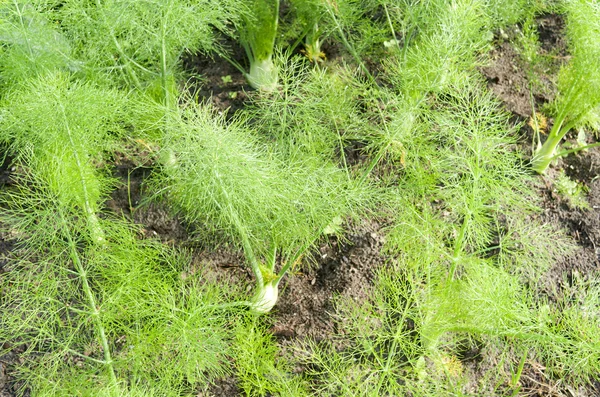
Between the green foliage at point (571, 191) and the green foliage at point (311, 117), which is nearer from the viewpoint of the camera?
the green foliage at point (311, 117)

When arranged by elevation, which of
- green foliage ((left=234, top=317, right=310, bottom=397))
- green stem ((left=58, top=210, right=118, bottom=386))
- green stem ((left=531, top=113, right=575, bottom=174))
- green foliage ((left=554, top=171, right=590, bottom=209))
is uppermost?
green stem ((left=531, top=113, right=575, bottom=174))

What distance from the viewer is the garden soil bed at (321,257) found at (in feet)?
6.65

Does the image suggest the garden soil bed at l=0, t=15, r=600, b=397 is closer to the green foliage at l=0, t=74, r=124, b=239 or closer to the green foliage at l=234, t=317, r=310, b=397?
the green foliage at l=234, t=317, r=310, b=397

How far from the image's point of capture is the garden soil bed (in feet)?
6.65

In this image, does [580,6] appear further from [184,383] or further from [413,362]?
[184,383]

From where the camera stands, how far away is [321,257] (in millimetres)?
2199

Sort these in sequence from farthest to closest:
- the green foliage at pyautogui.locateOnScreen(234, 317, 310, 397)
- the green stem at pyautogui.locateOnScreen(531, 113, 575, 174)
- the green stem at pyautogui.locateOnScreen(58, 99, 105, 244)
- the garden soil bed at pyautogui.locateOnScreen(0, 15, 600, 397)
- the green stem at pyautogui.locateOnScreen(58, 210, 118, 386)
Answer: the green stem at pyautogui.locateOnScreen(531, 113, 575, 174)
the garden soil bed at pyautogui.locateOnScreen(0, 15, 600, 397)
the green foliage at pyautogui.locateOnScreen(234, 317, 310, 397)
the green stem at pyautogui.locateOnScreen(58, 99, 105, 244)
the green stem at pyautogui.locateOnScreen(58, 210, 118, 386)

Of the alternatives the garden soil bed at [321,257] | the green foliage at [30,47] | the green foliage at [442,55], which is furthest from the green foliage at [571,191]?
the green foliage at [30,47]

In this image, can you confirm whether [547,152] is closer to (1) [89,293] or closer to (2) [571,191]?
(2) [571,191]

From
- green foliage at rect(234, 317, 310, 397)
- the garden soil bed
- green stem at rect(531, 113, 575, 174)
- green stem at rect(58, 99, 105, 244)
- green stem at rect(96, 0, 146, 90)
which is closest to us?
green stem at rect(58, 99, 105, 244)

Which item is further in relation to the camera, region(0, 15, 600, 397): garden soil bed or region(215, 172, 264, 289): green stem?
region(0, 15, 600, 397): garden soil bed

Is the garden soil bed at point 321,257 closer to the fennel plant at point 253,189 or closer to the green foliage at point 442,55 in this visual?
the fennel plant at point 253,189

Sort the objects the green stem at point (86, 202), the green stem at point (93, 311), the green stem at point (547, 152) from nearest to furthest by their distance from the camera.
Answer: the green stem at point (93, 311), the green stem at point (86, 202), the green stem at point (547, 152)

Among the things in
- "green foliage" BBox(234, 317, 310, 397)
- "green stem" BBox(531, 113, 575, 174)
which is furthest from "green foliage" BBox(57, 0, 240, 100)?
"green stem" BBox(531, 113, 575, 174)
